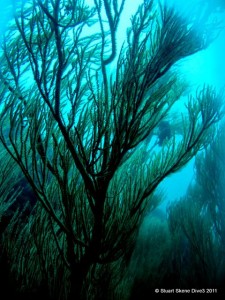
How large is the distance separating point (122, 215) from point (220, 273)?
3.79 meters

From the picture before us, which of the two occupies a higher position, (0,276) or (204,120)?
(204,120)

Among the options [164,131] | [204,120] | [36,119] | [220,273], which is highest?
[164,131]

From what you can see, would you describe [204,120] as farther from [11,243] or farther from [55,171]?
[11,243]

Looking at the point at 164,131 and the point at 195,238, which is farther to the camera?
the point at 164,131

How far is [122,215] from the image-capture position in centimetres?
279

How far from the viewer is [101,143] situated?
2.50 m

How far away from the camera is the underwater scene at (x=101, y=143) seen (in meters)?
2.34

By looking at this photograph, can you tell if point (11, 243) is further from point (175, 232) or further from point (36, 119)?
point (175, 232)

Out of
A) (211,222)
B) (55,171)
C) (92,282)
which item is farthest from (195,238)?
(55,171)

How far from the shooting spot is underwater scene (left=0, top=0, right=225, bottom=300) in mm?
2342

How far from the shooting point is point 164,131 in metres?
7.77

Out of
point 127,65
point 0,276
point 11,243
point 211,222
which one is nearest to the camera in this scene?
point 127,65

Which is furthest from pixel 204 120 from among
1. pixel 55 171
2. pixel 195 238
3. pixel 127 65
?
pixel 195 238

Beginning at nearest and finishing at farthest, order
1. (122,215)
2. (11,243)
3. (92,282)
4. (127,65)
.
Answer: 1. (127,65)
2. (122,215)
3. (92,282)
4. (11,243)
